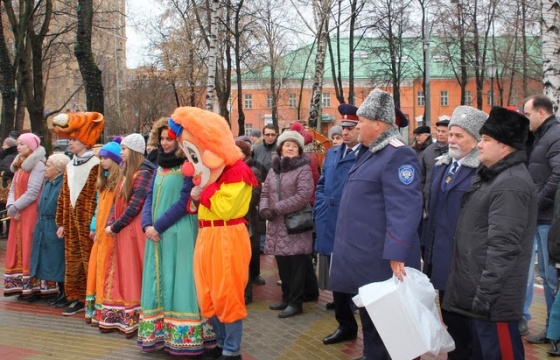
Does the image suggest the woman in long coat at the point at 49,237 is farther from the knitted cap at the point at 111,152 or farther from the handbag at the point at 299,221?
the handbag at the point at 299,221

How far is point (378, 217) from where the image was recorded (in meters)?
3.83

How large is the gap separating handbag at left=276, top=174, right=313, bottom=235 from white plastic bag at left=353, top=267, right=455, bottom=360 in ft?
7.42

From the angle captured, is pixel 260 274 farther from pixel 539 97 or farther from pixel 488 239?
pixel 488 239

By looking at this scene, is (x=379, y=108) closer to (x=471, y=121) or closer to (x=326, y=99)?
(x=471, y=121)

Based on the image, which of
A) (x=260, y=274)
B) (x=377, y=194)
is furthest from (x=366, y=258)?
(x=260, y=274)

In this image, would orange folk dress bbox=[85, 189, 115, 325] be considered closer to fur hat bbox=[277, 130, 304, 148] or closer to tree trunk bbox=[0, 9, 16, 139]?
fur hat bbox=[277, 130, 304, 148]

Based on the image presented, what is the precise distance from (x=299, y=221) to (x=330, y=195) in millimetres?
479

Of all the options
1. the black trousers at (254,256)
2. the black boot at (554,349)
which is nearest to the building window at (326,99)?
the black trousers at (254,256)

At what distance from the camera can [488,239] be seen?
3229 millimetres

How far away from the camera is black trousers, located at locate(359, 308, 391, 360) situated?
13.0ft

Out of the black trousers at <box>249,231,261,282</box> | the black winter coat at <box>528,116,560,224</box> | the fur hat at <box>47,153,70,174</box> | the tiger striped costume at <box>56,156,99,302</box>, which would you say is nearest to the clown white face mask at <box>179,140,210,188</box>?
the tiger striped costume at <box>56,156,99,302</box>

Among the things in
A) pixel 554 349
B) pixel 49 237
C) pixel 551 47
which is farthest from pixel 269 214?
pixel 551 47

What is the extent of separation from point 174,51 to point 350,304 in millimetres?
22766

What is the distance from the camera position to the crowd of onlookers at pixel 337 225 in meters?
3.37
